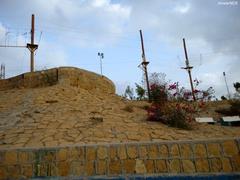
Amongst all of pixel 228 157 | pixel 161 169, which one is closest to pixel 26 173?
pixel 161 169

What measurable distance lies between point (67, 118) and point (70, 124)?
555mm

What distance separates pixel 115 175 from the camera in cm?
384

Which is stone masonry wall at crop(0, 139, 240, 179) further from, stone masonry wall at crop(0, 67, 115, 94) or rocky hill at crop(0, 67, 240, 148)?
stone masonry wall at crop(0, 67, 115, 94)

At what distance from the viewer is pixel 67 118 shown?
6.86 metres

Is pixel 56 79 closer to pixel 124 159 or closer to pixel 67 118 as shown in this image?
pixel 67 118

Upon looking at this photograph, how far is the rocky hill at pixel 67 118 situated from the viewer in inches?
215

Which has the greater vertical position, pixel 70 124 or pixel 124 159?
pixel 70 124

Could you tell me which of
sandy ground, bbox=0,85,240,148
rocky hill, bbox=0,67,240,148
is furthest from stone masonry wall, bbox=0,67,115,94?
sandy ground, bbox=0,85,240,148

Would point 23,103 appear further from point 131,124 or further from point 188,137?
point 188,137

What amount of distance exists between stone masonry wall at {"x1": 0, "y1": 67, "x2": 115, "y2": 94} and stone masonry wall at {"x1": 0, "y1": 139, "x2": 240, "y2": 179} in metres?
7.01

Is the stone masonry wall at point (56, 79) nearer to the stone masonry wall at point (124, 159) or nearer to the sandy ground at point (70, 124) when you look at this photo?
the sandy ground at point (70, 124)

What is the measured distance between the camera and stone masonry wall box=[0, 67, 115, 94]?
11.1m

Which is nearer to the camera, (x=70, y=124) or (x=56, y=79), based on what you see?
(x=70, y=124)

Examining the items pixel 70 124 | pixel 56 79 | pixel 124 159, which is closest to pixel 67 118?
pixel 70 124
